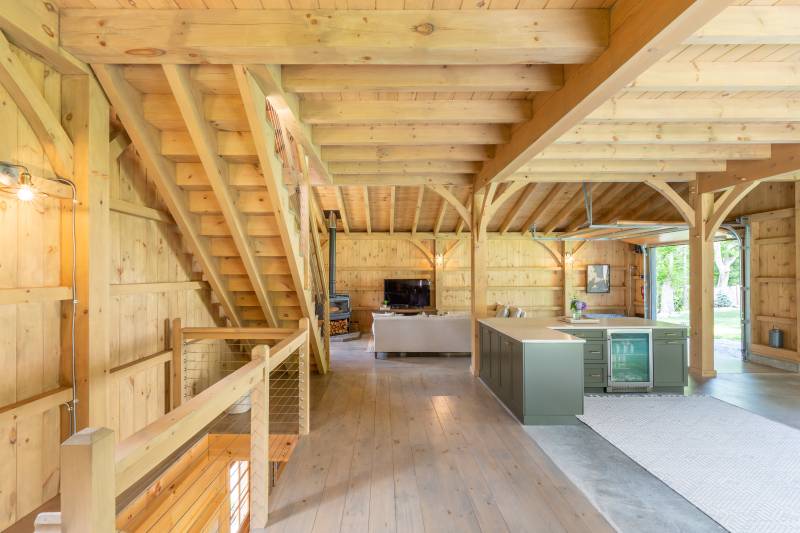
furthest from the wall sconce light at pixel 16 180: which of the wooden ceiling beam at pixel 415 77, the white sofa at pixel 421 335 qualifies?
the white sofa at pixel 421 335

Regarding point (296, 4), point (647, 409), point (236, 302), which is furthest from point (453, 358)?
point (296, 4)

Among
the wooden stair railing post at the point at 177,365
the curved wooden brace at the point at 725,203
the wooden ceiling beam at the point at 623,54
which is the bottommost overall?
the wooden stair railing post at the point at 177,365

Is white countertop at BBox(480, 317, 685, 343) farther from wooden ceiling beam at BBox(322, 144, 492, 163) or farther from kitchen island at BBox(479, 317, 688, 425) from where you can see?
wooden ceiling beam at BBox(322, 144, 492, 163)

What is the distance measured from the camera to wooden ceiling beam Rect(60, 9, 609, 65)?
2041 millimetres

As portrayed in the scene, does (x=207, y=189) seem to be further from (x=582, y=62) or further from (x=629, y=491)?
(x=629, y=491)

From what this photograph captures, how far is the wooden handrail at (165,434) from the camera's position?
1119 millimetres

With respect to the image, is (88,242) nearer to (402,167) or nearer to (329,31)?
(329,31)

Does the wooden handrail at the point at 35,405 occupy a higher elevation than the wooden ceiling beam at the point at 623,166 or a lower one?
lower

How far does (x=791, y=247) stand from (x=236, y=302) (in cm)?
832

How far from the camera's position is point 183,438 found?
1.40 m

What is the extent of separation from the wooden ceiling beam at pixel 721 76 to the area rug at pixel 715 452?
285 centimetres

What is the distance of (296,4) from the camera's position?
202 cm

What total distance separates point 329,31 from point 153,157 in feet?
5.99

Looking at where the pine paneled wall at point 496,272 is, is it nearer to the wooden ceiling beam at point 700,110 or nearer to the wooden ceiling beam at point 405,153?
the wooden ceiling beam at point 405,153
